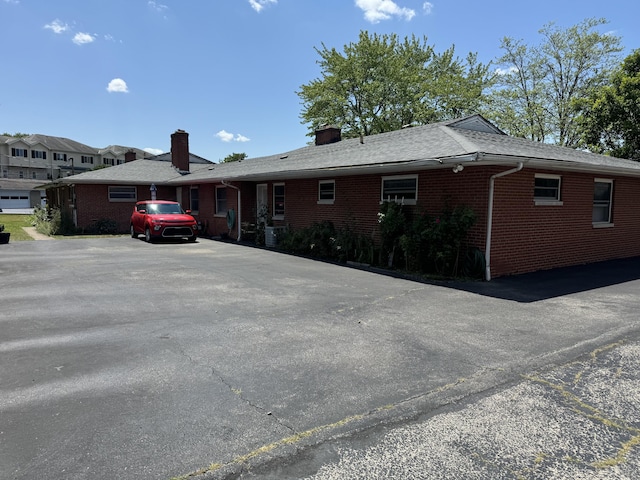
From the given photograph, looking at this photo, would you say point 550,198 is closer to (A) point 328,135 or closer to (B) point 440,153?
(B) point 440,153

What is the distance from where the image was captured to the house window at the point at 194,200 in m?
23.1

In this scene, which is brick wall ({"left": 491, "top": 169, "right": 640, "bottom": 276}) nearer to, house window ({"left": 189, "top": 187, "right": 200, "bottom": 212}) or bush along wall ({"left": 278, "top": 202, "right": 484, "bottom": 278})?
bush along wall ({"left": 278, "top": 202, "right": 484, "bottom": 278})

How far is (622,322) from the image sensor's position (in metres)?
6.03

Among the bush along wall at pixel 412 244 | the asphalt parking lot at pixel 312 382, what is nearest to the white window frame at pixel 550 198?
the bush along wall at pixel 412 244

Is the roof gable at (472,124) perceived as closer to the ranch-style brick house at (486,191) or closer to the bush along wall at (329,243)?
the ranch-style brick house at (486,191)

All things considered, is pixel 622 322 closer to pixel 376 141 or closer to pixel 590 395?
pixel 590 395

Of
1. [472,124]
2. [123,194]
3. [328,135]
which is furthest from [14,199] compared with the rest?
[472,124]

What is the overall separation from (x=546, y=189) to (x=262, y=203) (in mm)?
11638

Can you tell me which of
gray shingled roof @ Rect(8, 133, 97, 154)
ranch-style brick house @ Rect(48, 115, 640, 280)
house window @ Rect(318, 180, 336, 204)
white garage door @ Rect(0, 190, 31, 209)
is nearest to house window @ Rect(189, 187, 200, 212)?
ranch-style brick house @ Rect(48, 115, 640, 280)

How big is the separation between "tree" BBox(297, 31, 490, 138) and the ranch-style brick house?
20.8 metres

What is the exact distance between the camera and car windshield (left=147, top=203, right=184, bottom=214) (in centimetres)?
1795

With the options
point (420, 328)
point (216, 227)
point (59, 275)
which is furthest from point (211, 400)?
point (216, 227)

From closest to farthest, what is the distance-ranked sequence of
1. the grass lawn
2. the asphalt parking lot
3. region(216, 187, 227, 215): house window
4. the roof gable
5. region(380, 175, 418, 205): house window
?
the asphalt parking lot, region(380, 175, 418, 205): house window, the roof gable, the grass lawn, region(216, 187, 227, 215): house window

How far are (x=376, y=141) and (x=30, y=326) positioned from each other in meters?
12.4
